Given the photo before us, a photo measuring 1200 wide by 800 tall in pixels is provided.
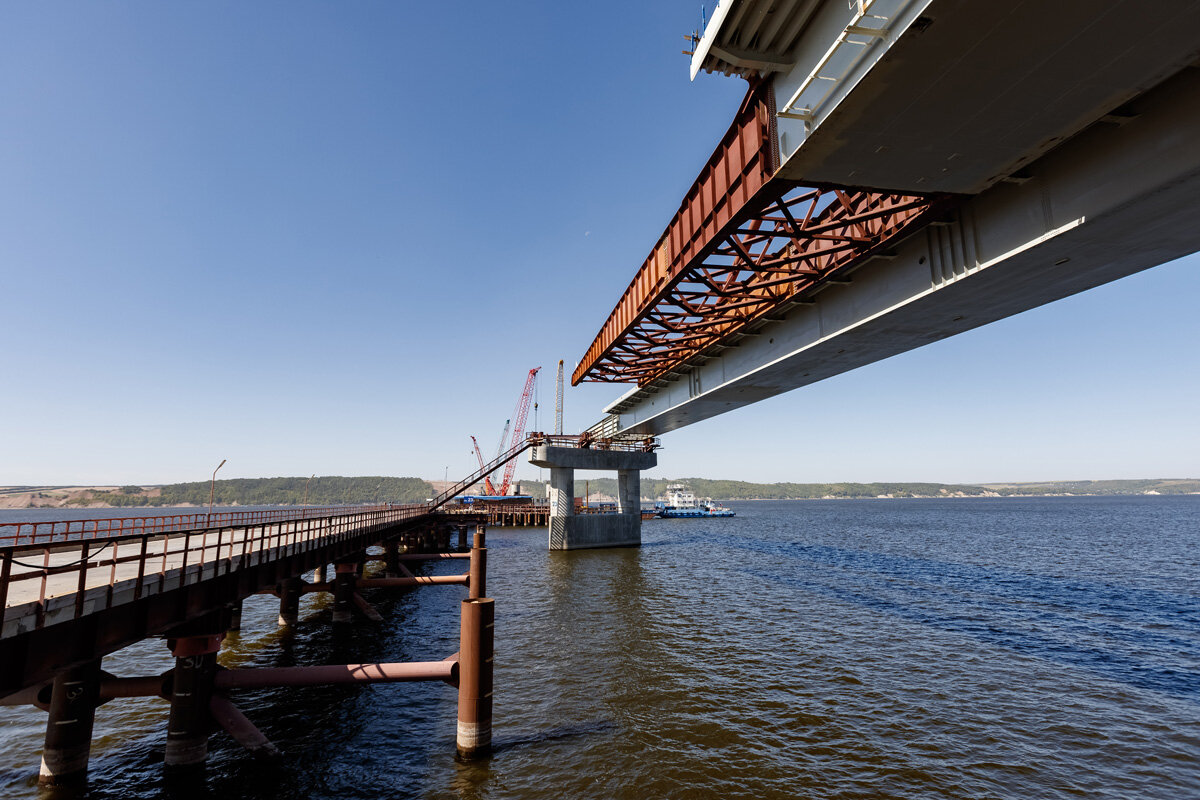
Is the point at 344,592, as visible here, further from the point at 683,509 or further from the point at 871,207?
the point at 683,509

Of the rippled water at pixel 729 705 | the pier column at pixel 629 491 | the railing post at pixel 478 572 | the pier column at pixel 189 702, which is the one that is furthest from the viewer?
the pier column at pixel 629 491

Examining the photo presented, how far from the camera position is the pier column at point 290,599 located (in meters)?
24.7

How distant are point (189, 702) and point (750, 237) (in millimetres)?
18653

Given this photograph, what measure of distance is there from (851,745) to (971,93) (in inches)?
576

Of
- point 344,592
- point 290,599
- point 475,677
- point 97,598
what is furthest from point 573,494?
point 97,598

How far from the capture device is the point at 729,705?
1614 centimetres

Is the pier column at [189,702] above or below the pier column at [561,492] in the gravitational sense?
below

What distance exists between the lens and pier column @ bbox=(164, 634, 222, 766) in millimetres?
12445

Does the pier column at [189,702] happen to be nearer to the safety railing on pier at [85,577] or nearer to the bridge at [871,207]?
the bridge at [871,207]

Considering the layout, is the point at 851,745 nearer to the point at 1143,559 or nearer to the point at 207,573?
the point at 207,573

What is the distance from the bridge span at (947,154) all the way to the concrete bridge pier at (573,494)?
3580 cm

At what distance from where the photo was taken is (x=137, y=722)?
50.3 ft

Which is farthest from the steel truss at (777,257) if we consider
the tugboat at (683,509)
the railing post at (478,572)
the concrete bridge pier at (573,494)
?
the tugboat at (683,509)

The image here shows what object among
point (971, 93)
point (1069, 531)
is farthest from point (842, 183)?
point (1069, 531)
